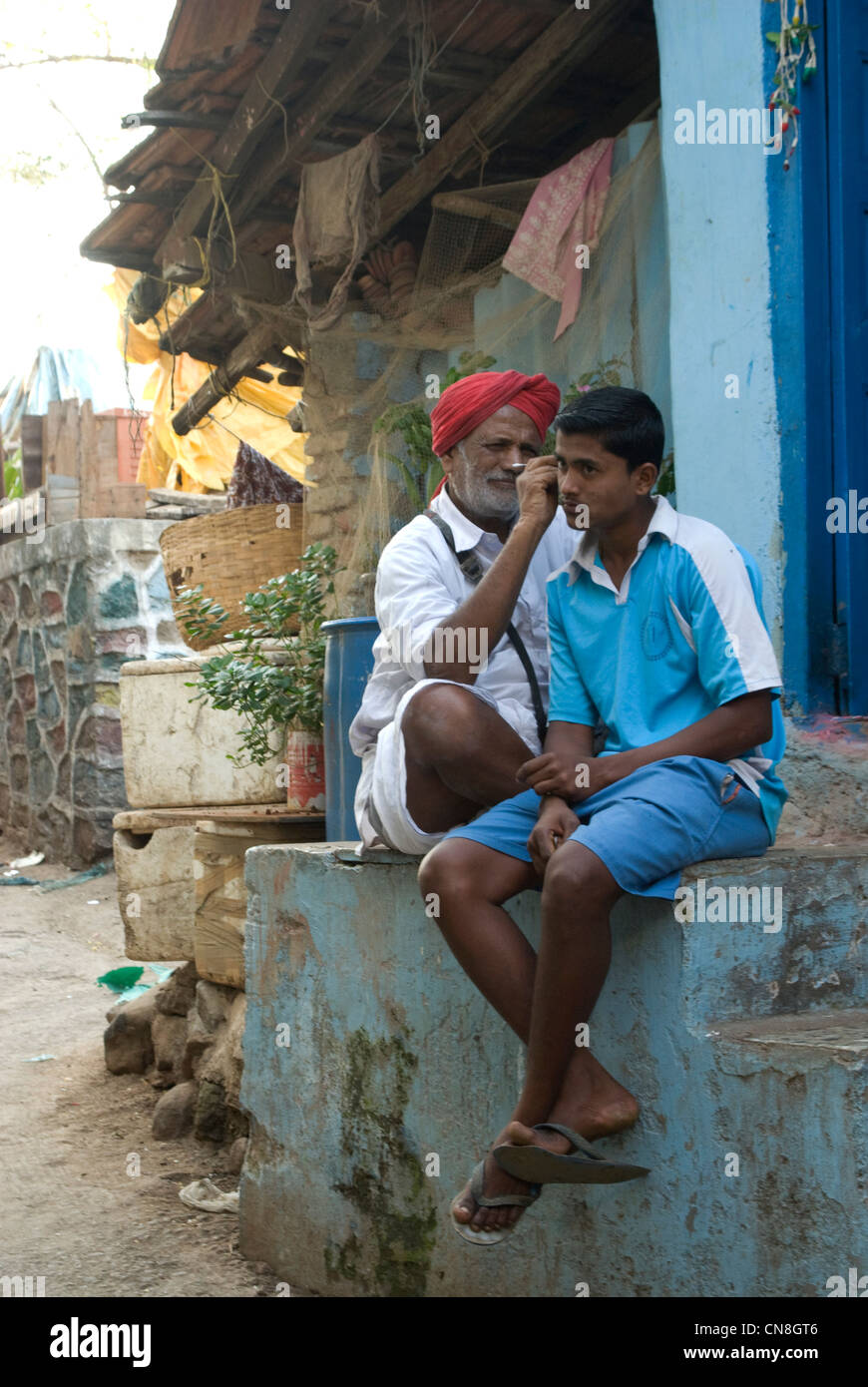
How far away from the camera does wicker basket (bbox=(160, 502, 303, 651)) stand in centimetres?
512

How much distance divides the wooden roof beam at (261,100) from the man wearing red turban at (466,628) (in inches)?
84.0

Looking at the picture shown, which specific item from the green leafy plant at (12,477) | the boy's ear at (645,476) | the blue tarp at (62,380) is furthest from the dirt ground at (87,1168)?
the blue tarp at (62,380)

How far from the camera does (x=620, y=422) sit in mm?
2326

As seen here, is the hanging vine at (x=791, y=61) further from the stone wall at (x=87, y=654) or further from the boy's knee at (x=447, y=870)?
the stone wall at (x=87, y=654)

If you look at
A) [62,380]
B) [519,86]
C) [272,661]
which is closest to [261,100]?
[519,86]

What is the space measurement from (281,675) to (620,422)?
2045 millimetres

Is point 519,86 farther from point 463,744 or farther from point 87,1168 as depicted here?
point 87,1168

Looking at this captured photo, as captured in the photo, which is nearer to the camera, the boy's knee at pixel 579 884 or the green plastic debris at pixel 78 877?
the boy's knee at pixel 579 884

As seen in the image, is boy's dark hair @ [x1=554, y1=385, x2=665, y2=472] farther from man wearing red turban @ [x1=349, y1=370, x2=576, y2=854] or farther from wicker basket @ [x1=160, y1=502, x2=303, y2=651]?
wicker basket @ [x1=160, y1=502, x2=303, y2=651]

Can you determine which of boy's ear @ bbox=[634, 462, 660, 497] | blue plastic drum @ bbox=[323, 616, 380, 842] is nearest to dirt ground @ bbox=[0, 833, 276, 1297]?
blue plastic drum @ bbox=[323, 616, 380, 842]

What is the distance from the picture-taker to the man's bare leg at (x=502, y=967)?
205cm

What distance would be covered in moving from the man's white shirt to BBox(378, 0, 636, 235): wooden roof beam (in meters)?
2.05
